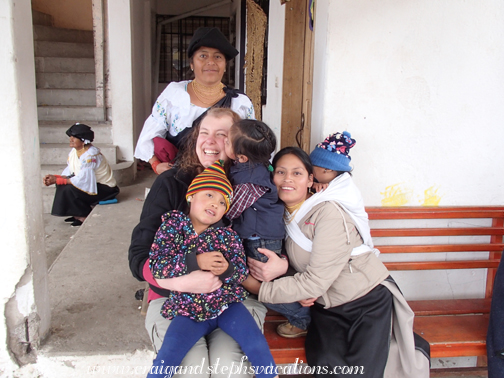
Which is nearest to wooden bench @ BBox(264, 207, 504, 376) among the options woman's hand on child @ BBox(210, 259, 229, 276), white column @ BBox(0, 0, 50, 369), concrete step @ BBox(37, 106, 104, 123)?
woman's hand on child @ BBox(210, 259, 229, 276)

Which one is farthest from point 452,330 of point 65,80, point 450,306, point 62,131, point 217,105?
point 65,80

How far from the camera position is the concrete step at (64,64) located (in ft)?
24.0

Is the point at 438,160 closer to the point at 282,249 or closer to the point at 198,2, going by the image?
the point at 282,249

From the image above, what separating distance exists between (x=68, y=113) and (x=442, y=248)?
247 inches

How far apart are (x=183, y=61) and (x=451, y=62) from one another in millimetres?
9798

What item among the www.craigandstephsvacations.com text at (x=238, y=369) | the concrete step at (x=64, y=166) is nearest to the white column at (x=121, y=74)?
the concrete step at (x=64, y=166)

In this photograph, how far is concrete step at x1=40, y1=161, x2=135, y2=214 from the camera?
5305mm

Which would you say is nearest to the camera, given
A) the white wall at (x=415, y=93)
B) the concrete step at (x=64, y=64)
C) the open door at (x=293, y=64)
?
the white wall at (x=415, y=93)

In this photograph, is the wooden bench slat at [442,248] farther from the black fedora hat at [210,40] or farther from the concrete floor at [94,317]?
the black fedora hat at [210,40]

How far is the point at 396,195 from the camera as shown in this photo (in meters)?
2.46

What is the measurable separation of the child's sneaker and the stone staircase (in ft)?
14.4

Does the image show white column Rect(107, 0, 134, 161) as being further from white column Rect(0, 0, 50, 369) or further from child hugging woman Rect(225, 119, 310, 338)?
child hugging woman Rect(225, 119, 310, 338)

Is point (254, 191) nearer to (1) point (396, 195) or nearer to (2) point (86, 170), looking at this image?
(1) point (396, 195)

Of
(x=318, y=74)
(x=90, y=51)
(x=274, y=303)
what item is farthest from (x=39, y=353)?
(x=90, y=51)
